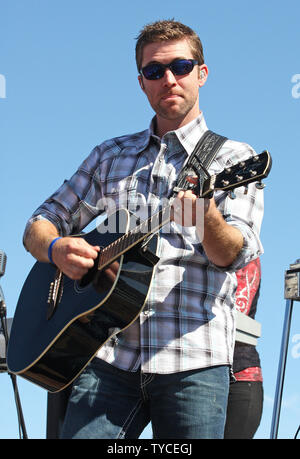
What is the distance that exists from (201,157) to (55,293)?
0.84m

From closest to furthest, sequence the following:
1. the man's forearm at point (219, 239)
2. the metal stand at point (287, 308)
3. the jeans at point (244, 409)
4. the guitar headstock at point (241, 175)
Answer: the man's forearm at point (219, 239)
the guitar headstock at point (241, 175)
the jeans at point (244, 409)
the metal stand at point (287, 308)

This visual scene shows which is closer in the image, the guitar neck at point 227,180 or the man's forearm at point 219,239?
the man's forearm at point 219,239

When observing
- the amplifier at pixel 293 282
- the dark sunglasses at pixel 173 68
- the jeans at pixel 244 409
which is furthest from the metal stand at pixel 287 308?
the dark sunglasses at pixel 173 68

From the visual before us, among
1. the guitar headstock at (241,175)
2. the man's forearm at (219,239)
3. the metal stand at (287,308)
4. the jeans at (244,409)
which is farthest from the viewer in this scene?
the metal stand at (287,308)

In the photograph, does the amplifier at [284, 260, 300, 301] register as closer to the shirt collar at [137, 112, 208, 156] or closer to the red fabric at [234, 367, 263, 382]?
the red fabric at [234, 367, 263, 382]

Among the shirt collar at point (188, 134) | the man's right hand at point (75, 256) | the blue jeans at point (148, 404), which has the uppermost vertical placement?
the shirt collar at point (188, 134)

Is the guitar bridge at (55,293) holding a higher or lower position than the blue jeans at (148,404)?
higher

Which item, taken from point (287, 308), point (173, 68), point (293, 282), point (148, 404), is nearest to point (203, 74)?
point (173, 68)

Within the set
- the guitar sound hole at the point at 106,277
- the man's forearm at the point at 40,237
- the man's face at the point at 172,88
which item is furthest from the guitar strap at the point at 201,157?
the man's forearm at the point at 40,237

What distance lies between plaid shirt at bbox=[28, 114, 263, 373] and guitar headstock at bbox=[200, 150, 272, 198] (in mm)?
162

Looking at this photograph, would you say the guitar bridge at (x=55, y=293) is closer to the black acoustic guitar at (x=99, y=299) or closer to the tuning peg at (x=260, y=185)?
the black acoustic guitar at (x=99, y=299)

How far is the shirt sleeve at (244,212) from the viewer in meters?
2.38

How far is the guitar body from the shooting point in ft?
8.00

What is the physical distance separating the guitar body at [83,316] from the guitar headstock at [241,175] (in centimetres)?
31
